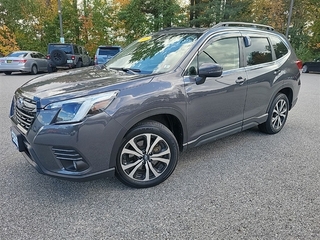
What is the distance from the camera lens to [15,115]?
2803 millimetres

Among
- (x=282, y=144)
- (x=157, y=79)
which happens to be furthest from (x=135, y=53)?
(x=282, y=144)

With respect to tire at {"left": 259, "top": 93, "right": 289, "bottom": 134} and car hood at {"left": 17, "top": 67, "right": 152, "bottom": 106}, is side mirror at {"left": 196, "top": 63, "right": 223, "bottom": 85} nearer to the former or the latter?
car hood at {"left": 17, "top": 67, "right": 152, "bottom": 106}

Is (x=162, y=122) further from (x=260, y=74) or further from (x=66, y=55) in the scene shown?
(x=66, y=55)

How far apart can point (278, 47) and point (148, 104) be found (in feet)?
9.67

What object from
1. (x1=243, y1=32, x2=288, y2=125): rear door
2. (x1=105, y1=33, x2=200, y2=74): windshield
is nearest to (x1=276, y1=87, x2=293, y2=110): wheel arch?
(x1=243, y1=32, x2=288, y2=125): rear door

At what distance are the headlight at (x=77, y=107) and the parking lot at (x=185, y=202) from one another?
2.88ft

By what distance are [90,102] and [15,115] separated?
1125mm

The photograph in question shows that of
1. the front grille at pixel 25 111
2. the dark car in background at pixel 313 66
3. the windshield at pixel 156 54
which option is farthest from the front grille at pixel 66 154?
the dark car in background at pixel 313 66

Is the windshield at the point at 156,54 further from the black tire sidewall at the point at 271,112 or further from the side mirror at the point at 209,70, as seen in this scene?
the black tire sidewall at the point at 271,112

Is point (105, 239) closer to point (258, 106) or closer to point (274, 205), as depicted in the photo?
point (274, 205)

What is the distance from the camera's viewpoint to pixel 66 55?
1423 centimetres

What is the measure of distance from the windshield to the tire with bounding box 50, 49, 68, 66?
10959mm

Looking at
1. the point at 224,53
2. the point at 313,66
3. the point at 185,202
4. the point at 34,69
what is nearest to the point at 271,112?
the point at 224,53

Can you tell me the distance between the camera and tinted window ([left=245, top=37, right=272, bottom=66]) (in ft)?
12.0
